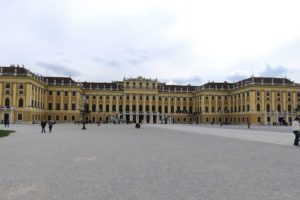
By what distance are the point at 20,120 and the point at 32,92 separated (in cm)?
728

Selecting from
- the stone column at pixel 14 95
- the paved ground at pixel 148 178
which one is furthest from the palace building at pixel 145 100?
the paved ground at pixel 148 178

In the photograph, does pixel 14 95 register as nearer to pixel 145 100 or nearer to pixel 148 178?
pixel 145 100

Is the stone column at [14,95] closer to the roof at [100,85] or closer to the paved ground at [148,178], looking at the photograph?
the roof at [100,85]

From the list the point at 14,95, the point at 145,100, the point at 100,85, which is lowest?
the point at 14,95

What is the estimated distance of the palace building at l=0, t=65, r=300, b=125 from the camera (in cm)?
6894

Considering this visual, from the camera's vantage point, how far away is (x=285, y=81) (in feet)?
282

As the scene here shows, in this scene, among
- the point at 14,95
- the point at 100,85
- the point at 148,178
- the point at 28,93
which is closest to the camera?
the point at 148,178

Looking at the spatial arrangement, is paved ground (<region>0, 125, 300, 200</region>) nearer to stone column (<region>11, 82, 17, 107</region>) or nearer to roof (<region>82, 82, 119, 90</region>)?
stone column (<region>11, 82, 17, 107</region>)

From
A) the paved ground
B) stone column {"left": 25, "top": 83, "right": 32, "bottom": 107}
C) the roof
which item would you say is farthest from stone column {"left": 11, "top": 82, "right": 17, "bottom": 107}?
the paved ground

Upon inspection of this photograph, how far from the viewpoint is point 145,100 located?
Result: 334 feet

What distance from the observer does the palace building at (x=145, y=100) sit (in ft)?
226

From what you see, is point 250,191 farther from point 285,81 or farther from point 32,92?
point 285,81

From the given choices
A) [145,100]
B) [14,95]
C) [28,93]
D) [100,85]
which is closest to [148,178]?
[28,93]

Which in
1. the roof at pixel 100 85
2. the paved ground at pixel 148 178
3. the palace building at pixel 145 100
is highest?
the roof at pixel 100 85
